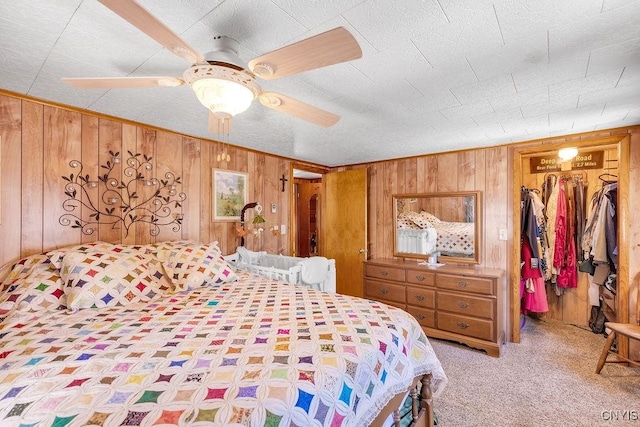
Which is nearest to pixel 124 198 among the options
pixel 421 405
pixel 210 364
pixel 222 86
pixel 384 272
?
pixel 222 86

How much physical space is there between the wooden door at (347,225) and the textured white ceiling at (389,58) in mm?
1630

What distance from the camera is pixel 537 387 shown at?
89.7 inches

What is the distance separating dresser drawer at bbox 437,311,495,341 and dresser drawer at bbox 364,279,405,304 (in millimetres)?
472

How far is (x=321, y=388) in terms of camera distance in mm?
941

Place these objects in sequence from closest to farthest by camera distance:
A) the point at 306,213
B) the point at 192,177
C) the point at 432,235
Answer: the point at 192,177, the point at 432,235, the point at 306,213

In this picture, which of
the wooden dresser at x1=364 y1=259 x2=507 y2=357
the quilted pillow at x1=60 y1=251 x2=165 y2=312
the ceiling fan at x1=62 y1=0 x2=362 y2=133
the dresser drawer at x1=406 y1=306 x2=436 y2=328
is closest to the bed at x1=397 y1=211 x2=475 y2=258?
the wooden dresser at x1=364 y1=259 x2=507 y2=357

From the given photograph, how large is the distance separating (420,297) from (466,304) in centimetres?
47

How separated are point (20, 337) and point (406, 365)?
1.73 meters

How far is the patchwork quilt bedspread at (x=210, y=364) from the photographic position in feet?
2.59

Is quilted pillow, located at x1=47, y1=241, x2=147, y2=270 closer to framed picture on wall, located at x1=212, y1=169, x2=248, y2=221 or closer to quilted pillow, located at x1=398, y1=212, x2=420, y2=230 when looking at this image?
framed picture on wall, located at x1=212, y1=169, x2=248, y2=221

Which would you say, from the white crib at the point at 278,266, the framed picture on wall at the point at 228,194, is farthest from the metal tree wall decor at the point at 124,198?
the white crib at the point at 278,266

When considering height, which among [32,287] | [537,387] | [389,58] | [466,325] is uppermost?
[389,58]

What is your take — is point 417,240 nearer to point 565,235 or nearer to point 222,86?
point 565,235

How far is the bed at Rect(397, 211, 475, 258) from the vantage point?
3.39 m
